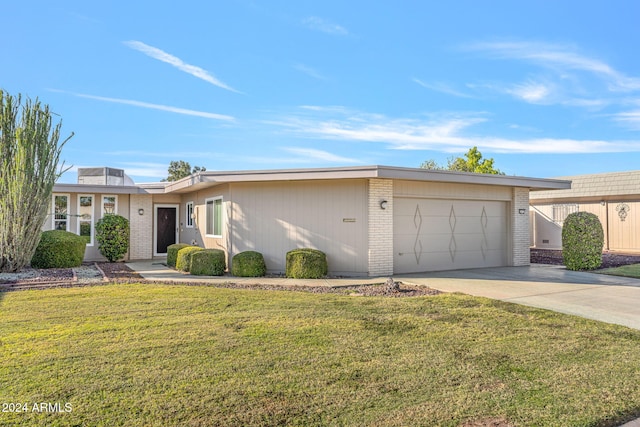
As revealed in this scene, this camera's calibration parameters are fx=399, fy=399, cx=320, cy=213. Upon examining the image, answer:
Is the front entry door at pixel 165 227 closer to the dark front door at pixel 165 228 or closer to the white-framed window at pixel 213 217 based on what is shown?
the dark front door at pixel 165 228

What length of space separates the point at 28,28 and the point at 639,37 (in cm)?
1813

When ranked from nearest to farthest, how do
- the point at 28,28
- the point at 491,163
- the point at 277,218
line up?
the point at 28,28 → the point at 277,218 → the point at 491,163

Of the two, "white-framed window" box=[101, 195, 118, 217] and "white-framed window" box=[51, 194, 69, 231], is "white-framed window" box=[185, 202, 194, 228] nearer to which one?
"white-framed window" box=[101, 195, 118, 217]

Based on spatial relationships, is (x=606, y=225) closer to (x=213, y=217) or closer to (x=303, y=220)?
(x=303, y=220)

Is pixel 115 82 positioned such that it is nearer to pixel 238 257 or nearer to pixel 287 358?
pixel 238 257

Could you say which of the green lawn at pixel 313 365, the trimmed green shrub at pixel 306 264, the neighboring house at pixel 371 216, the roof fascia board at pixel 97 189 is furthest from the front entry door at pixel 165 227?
the green lawn at pixel 313 365

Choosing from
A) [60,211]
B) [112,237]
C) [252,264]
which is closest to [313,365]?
[252,264]

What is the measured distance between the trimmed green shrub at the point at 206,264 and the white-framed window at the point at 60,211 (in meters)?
7.24

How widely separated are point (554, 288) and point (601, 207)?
45.0ft

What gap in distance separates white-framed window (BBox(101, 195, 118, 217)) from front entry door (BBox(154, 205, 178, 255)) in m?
1.56

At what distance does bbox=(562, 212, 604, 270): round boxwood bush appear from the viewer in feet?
39.8

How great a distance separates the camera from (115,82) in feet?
43.2

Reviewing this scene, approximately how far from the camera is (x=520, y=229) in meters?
13.2

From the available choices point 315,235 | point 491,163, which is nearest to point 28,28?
point 315,235
